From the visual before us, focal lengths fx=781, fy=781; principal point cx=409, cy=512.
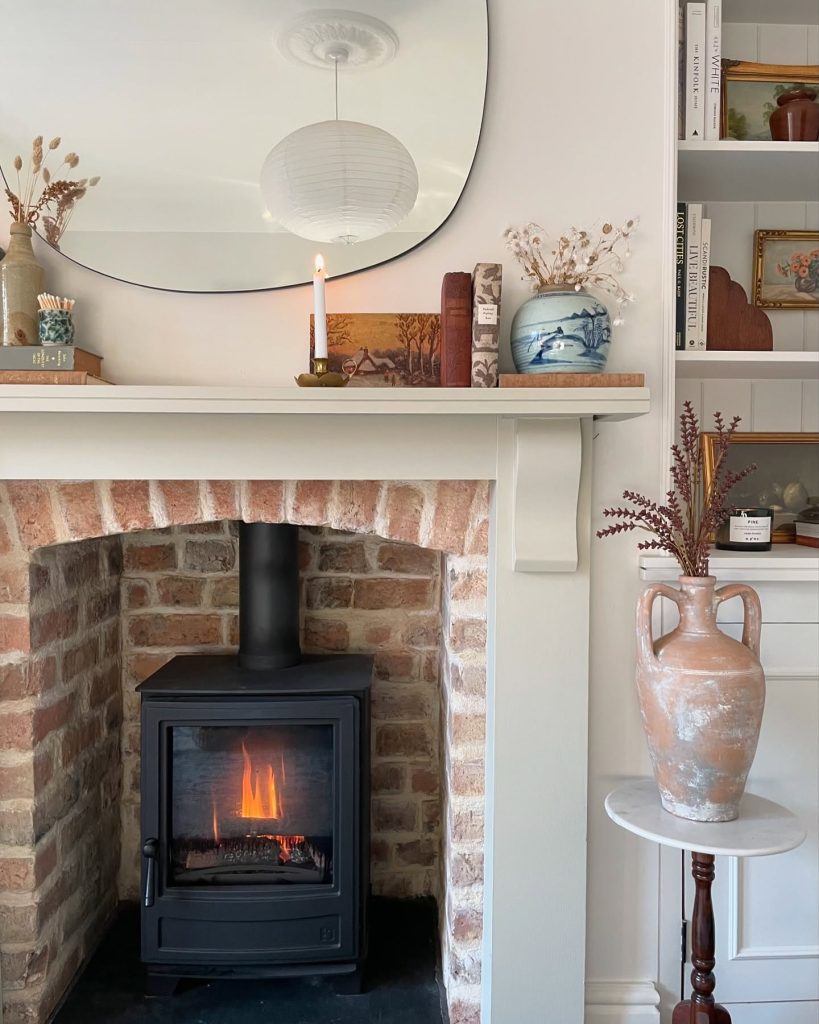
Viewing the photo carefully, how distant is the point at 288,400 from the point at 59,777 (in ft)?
3.47

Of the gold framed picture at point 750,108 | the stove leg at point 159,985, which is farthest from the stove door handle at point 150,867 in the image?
the gold framed picture at point 750,108

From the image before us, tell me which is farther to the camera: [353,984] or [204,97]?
[353,984]

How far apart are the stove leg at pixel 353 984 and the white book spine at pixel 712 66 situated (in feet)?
6.57

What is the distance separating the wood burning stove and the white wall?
1.37 ft

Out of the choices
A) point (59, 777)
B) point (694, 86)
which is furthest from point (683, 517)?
point (59, 777)

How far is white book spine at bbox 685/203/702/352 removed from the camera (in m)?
1.65

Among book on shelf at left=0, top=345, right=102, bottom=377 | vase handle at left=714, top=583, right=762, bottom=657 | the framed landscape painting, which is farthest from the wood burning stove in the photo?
vase handle at left=714, top=583, right=762, bottom=657

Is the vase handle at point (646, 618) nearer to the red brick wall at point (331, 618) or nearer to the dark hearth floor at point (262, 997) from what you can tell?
the red brick wall at point (331, 618)

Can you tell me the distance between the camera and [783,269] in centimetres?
187

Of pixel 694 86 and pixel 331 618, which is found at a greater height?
pixel 694 86

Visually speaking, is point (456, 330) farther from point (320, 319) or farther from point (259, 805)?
point (259, 805)

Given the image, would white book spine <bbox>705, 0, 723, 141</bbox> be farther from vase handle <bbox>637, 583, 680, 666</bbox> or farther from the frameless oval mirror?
vase handle <bbox>637, 583, 680, 666</bbox>

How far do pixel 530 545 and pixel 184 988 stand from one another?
4.35 ft

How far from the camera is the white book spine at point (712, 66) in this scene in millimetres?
1622
